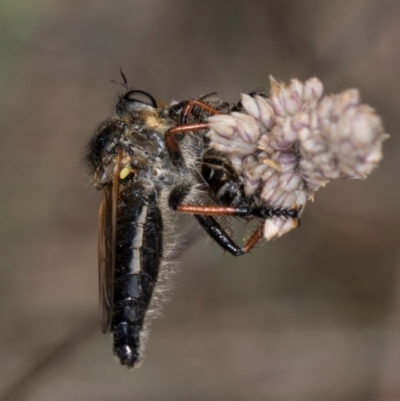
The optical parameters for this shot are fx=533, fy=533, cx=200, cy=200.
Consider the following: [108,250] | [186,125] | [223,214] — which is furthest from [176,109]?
[108,250]

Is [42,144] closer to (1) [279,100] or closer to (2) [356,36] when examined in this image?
(2) [356,36]

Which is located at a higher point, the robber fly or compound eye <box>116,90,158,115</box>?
compound eye <box>116,90,158,115</box>

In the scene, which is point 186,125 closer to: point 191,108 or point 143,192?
point 191,108

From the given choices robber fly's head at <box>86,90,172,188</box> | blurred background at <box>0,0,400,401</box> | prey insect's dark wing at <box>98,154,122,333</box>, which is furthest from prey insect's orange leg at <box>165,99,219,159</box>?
blurred background at <box>0,0,400,401</box>

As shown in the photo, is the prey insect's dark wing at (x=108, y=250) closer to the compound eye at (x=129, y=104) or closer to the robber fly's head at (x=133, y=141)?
the robber fly's head at (x=133, y=141)

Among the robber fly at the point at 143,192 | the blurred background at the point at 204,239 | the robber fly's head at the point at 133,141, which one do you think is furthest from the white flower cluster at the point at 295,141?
the blurred background at the point at 204,239

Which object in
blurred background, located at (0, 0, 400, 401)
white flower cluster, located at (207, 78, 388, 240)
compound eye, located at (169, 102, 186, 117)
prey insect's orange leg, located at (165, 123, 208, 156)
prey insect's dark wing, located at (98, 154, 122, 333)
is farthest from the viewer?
blurred background, located at (0, 0, 400, 401)

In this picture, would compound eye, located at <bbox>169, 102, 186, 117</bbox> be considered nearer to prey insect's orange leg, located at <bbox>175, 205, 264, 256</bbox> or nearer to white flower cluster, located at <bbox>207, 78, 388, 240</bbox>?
prey insect's orange leg, located at <bbox>175, 205, 264, 256</bbox>
